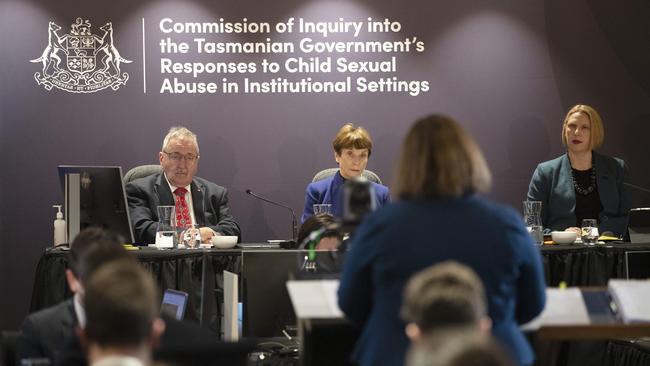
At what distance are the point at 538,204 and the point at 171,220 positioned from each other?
88.9 inches

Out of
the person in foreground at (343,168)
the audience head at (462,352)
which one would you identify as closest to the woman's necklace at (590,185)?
the person in foreground at (343,168)

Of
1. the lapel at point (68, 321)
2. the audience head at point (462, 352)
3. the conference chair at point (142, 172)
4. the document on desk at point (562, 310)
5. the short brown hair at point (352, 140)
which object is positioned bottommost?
the lapel at point (68, 321)

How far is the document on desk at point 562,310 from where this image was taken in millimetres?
3324

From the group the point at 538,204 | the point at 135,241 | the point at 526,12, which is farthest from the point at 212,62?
the point at 538,204

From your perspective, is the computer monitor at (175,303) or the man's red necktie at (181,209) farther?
the man's red necktie at (181,209)

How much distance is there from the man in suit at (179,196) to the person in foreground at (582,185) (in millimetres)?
2165

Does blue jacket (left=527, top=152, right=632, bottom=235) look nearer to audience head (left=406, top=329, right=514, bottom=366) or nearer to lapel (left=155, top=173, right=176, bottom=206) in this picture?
lapel (left=155, top=173, right=176, bottom=206)

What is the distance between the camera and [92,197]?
604 centimetres

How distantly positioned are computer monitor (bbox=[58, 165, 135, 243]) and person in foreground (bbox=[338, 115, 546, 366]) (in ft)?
10.8

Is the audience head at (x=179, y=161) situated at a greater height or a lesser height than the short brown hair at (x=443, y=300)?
greater

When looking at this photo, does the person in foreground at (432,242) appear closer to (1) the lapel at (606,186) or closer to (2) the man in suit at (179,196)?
(2) the man in suit at (179,196)

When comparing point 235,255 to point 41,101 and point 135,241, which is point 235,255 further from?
point 41,101

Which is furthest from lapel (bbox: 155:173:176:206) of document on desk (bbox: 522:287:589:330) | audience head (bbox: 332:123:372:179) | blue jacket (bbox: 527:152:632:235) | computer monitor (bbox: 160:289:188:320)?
document on desk (bbox: 522:287:589:330)

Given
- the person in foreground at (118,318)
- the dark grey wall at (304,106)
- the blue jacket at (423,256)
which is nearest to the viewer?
the person in foreground at (118,318)
